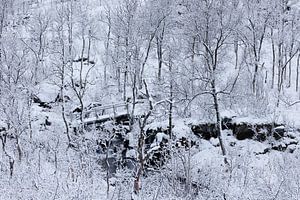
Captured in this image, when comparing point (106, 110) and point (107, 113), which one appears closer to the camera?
point (107, 113)

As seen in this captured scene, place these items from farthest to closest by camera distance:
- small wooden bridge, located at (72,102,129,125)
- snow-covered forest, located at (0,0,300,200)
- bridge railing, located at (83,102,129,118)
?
1. bridge railing, located at (83,102,129,118)
2. small wooden bridge, located at (72,102,129,125)
3. snow-covered forest, located at (0,0,300,200)

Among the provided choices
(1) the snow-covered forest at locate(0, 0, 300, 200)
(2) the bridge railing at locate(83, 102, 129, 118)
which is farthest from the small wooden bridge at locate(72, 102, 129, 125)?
(1) the snow-covered forest at locate(0, 0, 300, 200)

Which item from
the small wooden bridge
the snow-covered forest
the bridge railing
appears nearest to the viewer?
the snow-covered forest

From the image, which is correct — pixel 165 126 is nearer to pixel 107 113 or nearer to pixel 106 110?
pixel 107 113

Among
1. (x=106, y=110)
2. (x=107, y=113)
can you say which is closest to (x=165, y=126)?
(x=107, y=113)

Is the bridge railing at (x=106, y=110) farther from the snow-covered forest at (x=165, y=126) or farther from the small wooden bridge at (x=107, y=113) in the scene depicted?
the snow-covered forest at (x=165, y=126)

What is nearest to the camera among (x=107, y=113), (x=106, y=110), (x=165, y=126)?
(x=165, y=126)

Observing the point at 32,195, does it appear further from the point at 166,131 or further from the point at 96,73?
the point at 96,73

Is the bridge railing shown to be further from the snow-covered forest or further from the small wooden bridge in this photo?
the snow-covered forest

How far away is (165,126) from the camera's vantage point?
2498 centimetres

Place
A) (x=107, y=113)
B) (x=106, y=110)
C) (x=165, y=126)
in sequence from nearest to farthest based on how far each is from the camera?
(x=165, y=126) → (x=107, y=113) → (x=106, y=110)

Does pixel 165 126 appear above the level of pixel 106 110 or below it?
below

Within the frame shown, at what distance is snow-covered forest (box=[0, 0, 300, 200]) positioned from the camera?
56.1 ft

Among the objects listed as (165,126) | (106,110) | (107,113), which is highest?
(106,110)
